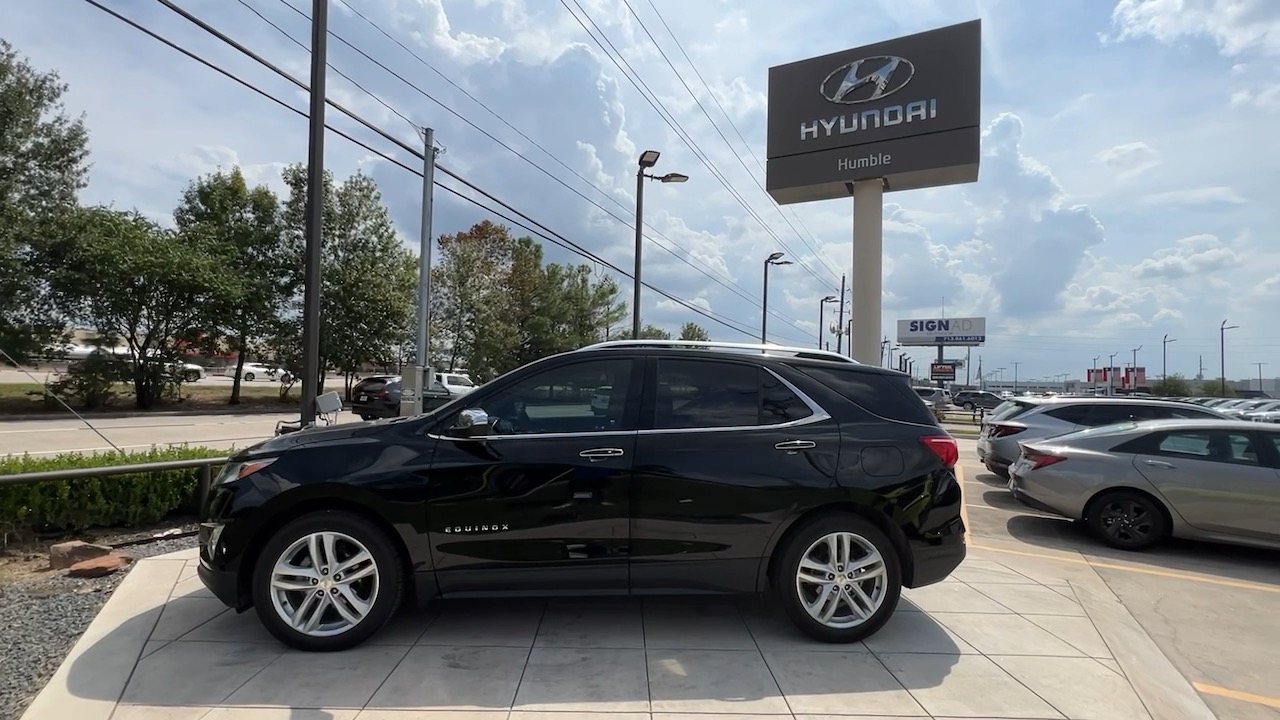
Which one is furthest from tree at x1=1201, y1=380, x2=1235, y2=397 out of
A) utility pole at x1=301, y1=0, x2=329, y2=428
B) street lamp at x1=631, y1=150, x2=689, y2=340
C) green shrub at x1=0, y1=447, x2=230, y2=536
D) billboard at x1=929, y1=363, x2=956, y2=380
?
green shrub at x1=0, y1=447, x2=230, y2=536

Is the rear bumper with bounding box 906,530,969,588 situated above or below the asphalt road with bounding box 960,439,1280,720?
above

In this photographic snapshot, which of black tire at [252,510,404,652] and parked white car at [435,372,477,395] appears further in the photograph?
parked white car at [435,372,477,395]

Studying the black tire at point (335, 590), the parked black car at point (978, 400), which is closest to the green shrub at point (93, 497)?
the black tire at point (335, 590)

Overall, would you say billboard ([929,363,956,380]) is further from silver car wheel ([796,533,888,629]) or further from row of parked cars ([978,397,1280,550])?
silver car wheel ([796,533,888,629])

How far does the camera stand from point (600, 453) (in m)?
3.87

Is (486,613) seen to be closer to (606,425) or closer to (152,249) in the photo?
(606,425)

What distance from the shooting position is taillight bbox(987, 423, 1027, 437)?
9992 mm

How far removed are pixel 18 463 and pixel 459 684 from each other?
5.57 meters

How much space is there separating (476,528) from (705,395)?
1.55 metres

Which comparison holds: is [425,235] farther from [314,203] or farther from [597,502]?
[597,502]

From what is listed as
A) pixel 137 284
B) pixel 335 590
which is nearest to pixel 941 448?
pixel 335 590

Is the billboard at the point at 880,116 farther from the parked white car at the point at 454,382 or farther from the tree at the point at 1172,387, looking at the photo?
the tree at the point at 1172,387

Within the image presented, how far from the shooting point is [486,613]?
436 cm

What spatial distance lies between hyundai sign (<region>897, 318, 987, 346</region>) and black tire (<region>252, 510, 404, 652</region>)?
65.1 m
